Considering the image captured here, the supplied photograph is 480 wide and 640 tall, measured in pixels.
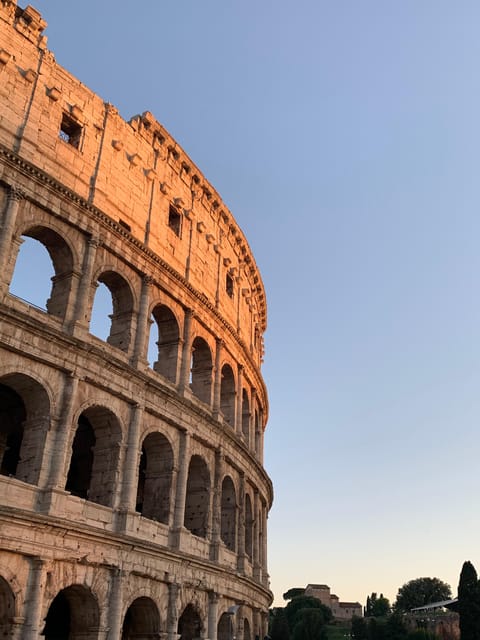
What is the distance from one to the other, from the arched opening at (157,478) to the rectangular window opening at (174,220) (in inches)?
309

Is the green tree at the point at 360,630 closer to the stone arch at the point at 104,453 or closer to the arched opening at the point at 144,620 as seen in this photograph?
the arched opening at the point at 144,620

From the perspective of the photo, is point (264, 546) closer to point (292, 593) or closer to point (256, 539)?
point (256, 539)

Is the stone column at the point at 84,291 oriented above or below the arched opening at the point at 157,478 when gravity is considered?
above

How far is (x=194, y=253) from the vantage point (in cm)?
2486

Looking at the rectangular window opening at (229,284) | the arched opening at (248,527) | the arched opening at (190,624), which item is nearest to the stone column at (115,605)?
the arched opening at (190,624)

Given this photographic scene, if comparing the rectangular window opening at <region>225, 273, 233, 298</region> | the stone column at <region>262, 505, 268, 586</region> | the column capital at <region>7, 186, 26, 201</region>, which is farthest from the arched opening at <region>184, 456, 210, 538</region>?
the column capital at <region>7, 186, 26, 201</region>

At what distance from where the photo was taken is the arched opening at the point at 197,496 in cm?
2188

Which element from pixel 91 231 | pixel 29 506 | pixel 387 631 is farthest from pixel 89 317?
pixel 387 631

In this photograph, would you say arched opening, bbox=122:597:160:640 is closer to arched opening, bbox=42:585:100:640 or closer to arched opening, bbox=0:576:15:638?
arched opening, bbox=42:585:100:640

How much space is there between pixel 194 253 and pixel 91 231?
6344 mm

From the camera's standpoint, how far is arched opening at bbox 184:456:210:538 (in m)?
21.9

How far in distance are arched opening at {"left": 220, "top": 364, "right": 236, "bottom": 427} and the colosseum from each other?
0.28 feet

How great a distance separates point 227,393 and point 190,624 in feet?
29.7

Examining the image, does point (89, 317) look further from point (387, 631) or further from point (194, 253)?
point (387, 631)
